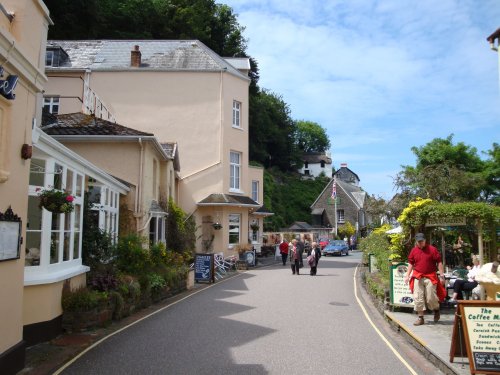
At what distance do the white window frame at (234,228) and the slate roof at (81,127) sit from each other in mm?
11914

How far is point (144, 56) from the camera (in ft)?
92.0

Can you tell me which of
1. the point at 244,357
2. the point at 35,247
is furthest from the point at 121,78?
the point at 244,357

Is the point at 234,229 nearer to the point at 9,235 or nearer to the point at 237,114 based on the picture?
the point at 237,114

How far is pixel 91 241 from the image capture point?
1087 centimetres

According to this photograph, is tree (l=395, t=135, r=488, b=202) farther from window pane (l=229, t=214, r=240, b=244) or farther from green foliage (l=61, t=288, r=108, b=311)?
green foliage (l=61, t=288, r=108, b=311)

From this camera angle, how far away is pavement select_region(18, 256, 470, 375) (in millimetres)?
6292

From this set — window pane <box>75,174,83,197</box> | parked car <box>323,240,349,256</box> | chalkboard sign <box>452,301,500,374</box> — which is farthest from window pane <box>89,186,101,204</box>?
parked car <box>323,240,349,256</box>

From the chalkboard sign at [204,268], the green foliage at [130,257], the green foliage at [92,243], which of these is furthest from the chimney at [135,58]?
the green foliage at [92,243]

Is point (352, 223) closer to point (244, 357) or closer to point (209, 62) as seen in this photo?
point (209, 62)

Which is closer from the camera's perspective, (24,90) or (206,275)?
(24,90)

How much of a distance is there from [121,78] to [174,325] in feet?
67.6

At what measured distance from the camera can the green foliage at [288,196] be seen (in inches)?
2142

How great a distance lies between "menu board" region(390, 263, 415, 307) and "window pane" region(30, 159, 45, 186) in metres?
7.73

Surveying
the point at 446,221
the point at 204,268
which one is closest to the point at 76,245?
the point at 204,268
